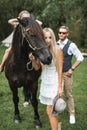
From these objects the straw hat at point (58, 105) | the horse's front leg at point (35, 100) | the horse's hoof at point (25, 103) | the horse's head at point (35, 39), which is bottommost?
the horse's hoof at point (25, 103)

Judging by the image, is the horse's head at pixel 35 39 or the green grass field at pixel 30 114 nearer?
the horse's head at pixel 35 39

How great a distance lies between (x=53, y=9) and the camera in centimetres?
2783

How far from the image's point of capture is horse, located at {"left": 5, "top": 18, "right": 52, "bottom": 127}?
503 cm

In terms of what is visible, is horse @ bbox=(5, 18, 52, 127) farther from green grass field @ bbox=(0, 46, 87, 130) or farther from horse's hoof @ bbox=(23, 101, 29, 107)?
horse's hoof @ bbox=(23, 101, 29, 107)

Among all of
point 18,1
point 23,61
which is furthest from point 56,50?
point 18,1

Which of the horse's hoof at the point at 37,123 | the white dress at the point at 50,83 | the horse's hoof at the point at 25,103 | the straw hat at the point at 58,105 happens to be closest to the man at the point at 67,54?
the horse's hoof at the point at 37,123

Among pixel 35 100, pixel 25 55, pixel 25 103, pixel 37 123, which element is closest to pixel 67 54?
pixel 25 55

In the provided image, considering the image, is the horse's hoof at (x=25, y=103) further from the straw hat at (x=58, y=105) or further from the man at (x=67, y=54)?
the straw hat at (x=58, y=105)

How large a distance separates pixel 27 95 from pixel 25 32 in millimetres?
2520

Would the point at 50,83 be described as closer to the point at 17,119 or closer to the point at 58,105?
the point at 58,105

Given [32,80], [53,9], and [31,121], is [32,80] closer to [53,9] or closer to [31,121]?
[31,121]

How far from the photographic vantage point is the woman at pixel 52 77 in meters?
4.89

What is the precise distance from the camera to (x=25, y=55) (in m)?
5.80

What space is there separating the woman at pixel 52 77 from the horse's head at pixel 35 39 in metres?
0.08
